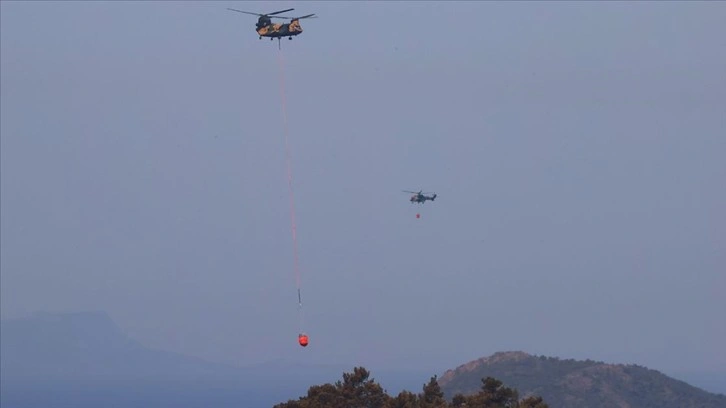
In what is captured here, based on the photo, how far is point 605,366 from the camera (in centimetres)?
15375

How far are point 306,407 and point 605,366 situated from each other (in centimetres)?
9773

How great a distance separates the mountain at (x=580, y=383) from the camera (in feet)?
472

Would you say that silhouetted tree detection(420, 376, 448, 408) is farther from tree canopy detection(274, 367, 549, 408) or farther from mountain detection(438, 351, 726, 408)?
mountain detection(438, 351, 726, 408)

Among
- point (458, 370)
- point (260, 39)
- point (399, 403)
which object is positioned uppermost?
point (458, 370)

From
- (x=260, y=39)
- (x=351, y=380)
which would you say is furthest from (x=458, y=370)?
(x=260, y=39)

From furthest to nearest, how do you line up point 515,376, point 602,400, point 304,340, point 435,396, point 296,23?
point 515,376 → point 602,400 → point 435,396 → point 296,23 → point 304,340

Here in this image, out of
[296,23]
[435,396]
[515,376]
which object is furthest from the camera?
[515,376]

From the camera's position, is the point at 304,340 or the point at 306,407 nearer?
the point at 304,340

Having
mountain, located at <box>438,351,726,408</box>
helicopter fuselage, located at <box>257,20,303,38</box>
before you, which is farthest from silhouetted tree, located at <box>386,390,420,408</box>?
mountain, located at <box>438,351,726,408</box>

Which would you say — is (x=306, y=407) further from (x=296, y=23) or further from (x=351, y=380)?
(x=296, y=23)

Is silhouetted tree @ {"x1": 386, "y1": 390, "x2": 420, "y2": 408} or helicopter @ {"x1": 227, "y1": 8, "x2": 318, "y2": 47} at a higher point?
helicopter @ {"x1": 227, "y1": 8, "x2": 318, "y2": 47}

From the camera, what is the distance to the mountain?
144 meters

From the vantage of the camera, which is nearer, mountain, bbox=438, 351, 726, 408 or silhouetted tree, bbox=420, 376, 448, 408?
silhouetted tree, bbox=420, 376, 448, 408

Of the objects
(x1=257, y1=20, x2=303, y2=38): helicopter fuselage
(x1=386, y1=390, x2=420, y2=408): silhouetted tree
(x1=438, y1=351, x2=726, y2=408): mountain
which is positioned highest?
(x1=438, y1=351, x2=726, y2=408): mountain
